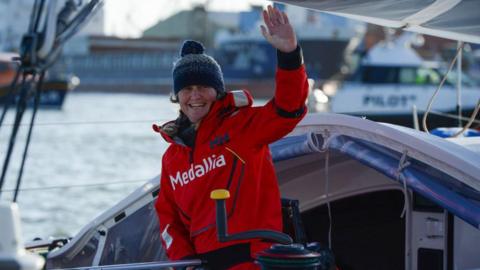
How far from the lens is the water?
16125 mm

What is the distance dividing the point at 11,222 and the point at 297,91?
1.56 metres

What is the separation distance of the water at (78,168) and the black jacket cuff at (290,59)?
4.34 m

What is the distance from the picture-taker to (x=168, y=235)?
14.1 ft

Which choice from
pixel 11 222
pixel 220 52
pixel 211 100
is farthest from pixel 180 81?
pixel 220 52

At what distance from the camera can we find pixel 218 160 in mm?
4129

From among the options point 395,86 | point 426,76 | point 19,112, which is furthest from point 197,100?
point 426,76

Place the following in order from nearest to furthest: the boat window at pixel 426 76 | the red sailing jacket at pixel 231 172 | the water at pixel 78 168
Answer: the red sailing jacket at pixel 231 172, the water at pixel 78 168, the boat window at pixel 426 76

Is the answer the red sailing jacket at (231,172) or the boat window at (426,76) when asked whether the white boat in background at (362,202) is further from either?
the boat window at (426,76)

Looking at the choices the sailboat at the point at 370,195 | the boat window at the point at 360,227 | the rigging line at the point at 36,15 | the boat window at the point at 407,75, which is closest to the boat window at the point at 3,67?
the boat window at the point at 407,75

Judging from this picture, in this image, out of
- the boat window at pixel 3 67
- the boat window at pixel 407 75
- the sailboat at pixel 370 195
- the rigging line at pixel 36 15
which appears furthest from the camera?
the boat window at pixel 3 67

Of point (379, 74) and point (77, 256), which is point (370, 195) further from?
point (379, 74)

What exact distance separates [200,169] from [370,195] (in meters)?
1.62

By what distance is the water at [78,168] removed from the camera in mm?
16125

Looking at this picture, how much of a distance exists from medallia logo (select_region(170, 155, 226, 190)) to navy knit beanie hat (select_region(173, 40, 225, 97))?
0.26 metres
